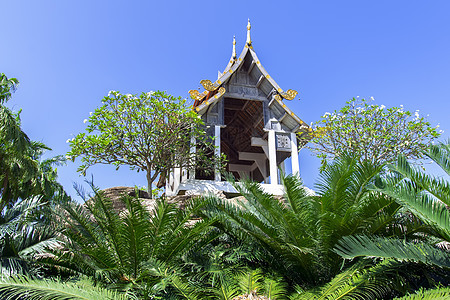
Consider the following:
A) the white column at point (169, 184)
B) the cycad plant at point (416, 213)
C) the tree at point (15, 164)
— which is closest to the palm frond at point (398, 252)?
the cycad plant at point (416, 213)

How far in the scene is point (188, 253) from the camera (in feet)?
23.8

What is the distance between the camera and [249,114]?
63.2 ft

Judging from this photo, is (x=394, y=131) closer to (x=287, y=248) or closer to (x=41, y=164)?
(x=287, y=248)

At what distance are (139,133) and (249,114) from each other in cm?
702

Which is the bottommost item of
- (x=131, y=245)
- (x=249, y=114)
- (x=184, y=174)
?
(x=131, y=245)

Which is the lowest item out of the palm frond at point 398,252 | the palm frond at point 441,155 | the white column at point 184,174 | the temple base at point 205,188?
the palm frond at point 398,252

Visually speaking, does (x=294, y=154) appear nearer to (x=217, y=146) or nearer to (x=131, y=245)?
(x=217, y=146)

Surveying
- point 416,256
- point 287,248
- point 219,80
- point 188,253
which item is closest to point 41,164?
point 219,80

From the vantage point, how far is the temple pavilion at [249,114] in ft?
49.0

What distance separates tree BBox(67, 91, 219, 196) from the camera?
43.7 feet

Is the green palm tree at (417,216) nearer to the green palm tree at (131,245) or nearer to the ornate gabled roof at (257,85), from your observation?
the green palm tree at (131,245)

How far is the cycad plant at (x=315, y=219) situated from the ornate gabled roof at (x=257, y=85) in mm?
8636

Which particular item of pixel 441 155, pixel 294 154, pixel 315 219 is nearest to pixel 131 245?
pixel 315 219

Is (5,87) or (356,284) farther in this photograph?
(5,87)
